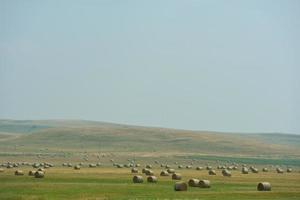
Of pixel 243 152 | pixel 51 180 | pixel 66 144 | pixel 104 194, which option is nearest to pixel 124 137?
pixel 66 144

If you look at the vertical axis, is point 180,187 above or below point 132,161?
below

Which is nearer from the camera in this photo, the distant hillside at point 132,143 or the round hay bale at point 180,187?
the round hay bale at point 180,187

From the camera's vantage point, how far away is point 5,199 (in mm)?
36656

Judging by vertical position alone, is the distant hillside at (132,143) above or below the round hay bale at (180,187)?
above

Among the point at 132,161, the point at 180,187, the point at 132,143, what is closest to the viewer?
the point at 180,187

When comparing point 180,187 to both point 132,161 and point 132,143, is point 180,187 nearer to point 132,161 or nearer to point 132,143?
point 132,161

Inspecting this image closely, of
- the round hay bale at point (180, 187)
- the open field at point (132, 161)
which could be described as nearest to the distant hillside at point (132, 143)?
the open field at point (132, 161)

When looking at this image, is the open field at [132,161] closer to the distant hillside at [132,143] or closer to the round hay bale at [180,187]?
the distant hillside at [132,143]

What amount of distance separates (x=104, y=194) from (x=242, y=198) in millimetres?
7828

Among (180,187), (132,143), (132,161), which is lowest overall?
(180,187)

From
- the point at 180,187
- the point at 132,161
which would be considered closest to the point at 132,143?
the point at 132,161

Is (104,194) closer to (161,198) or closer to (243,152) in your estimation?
(161,198)

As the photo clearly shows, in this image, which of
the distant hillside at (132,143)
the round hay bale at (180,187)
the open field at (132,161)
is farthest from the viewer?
the distant hillside at (132,143)

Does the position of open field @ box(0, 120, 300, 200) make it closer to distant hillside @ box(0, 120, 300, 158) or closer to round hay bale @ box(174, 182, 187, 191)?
distant hillside @ box(0, 120, 300, 158)
